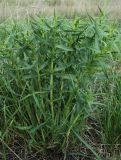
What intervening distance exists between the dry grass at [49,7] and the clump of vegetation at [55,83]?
1.08 m

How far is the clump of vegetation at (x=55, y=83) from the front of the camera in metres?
2.27

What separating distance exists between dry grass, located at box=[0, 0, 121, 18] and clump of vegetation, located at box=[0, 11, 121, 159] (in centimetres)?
108

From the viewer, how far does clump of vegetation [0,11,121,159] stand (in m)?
2.27

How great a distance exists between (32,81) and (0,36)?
469mm

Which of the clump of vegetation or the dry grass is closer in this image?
the clump of vegetation

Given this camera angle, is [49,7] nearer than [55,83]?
No

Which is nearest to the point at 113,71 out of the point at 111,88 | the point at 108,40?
the point at 111,88

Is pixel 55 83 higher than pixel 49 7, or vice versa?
pixel 49 7

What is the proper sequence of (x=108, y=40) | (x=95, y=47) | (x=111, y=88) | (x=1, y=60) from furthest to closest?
(x=111, y=88) < (x=1, y=60) < (x=108, y=40) < (x=95, y=47)

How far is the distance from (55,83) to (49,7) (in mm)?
3054

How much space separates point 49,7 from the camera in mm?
5254

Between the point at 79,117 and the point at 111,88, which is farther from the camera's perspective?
the point at 111,88

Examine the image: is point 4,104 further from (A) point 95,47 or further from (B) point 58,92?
(A) point 95,47

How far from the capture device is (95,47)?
7.14 ft
